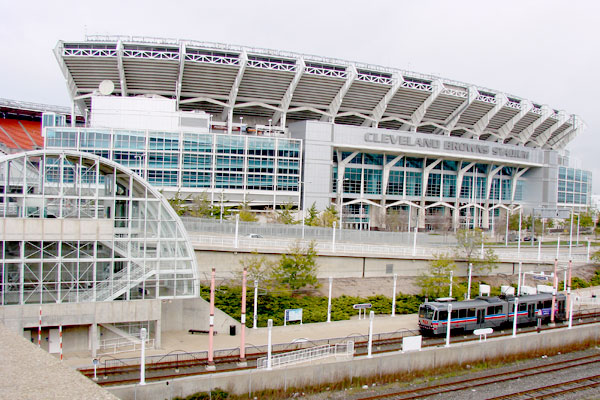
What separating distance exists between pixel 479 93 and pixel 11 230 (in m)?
72.2

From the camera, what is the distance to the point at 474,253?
4459 centimetres

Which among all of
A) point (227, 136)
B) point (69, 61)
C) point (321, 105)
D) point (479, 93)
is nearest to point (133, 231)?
point (227, 136)

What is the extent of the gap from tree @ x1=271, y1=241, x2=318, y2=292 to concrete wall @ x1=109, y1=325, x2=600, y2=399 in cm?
1130

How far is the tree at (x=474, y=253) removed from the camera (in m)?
43.5

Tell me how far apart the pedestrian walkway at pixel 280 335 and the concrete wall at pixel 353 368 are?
438 centimetres

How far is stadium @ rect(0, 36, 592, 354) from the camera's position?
1049 inches

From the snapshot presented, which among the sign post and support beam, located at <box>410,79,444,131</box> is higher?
support beam, located at <box>410,79,444,131</box>

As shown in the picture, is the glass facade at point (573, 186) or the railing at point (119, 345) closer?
the railing at point (119, 345)

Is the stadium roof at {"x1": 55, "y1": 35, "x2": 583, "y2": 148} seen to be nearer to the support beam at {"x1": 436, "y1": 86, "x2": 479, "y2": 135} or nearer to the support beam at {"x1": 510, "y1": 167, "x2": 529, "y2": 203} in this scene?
the support beam at {"x1": 436, "y1": 86, "x2": 479, "y2": 135}

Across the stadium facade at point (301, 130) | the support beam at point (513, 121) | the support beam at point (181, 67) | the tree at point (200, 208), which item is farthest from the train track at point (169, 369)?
the support beam at point (513, 121)

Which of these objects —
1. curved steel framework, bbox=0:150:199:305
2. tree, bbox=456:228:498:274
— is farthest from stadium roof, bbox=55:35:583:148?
curved steel framework, bbox=0:150:199:305

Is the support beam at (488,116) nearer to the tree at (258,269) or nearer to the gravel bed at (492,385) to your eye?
the tree at (258,269)

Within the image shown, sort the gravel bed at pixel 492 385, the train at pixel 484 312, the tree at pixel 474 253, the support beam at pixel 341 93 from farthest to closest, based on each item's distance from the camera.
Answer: the support beam at pixel 341 93 → the tree at pixel 474 253 → the train at pixel 484 312 → the gravel bed at pixel 492 385

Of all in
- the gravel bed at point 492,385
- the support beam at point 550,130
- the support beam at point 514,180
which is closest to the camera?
the gravel bed at point 492,385
